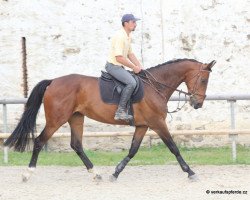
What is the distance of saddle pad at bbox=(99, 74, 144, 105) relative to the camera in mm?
9484

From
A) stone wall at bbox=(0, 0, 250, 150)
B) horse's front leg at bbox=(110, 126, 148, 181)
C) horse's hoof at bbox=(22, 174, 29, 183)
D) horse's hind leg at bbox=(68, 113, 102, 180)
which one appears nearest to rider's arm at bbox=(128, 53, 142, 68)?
horse's front leg at bbox=(110, 126, 148, 181)

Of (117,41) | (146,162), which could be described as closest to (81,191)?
(117,41)

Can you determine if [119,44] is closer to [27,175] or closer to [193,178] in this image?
[193,178]

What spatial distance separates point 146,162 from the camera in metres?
11.6

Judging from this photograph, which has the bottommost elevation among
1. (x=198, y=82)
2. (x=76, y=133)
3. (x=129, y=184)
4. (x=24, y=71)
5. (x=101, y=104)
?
(x=129, y=184)

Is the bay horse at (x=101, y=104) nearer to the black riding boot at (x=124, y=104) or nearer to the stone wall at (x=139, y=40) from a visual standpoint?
the black riding boot at (x=124, y=104)

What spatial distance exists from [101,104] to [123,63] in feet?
2.48

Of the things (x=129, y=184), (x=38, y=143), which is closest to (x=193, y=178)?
(x=129, y=184)

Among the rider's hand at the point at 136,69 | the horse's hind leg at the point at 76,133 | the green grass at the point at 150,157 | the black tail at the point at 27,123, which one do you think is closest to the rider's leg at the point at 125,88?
the rider's hand at the point at 136,69

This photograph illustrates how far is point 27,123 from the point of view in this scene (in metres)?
9.77

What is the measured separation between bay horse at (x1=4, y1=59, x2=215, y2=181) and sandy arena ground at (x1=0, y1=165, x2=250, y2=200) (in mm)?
335

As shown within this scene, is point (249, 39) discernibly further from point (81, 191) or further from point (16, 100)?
point (81, 191)

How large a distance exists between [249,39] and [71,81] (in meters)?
4.88

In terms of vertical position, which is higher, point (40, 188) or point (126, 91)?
point (126, 91)
